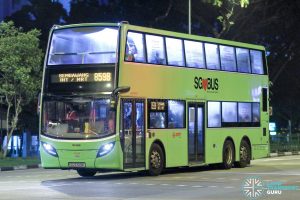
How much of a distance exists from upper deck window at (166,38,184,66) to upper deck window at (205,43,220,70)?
5.30 feet

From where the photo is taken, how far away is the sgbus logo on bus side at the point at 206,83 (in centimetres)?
2339

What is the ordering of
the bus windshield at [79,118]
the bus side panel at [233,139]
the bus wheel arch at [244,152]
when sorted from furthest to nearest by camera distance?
the bus wheel arch at [244,152]
the bus side panel at [233,139]
the bus windshield at [79,118]

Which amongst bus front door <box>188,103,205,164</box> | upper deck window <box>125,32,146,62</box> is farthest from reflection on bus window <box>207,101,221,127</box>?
upper deck window <box>125,32,146,62</box>

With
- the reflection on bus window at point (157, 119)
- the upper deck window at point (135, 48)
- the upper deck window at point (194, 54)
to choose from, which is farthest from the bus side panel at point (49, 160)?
the upper deck window at point (194, 54)

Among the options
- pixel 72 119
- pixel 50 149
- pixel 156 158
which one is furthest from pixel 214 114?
pixel 50 149

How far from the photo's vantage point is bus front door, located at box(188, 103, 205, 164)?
22.9 meters

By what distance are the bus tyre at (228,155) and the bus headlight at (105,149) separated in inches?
267

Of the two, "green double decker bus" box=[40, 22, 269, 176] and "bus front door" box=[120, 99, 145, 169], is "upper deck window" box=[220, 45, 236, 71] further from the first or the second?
"bus front door" box=[120, 99, 145, 169]

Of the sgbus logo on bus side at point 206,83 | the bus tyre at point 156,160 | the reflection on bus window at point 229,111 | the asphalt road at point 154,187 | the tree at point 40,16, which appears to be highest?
the tree at point 40,16

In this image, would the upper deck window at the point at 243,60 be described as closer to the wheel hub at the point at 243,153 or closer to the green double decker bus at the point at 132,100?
the green double decker bus at the point at 132,100

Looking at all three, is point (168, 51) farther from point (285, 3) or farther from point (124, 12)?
point (124, 12)

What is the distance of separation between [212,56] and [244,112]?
118 inches

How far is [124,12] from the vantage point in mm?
46219

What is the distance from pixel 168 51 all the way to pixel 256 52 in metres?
6.35
